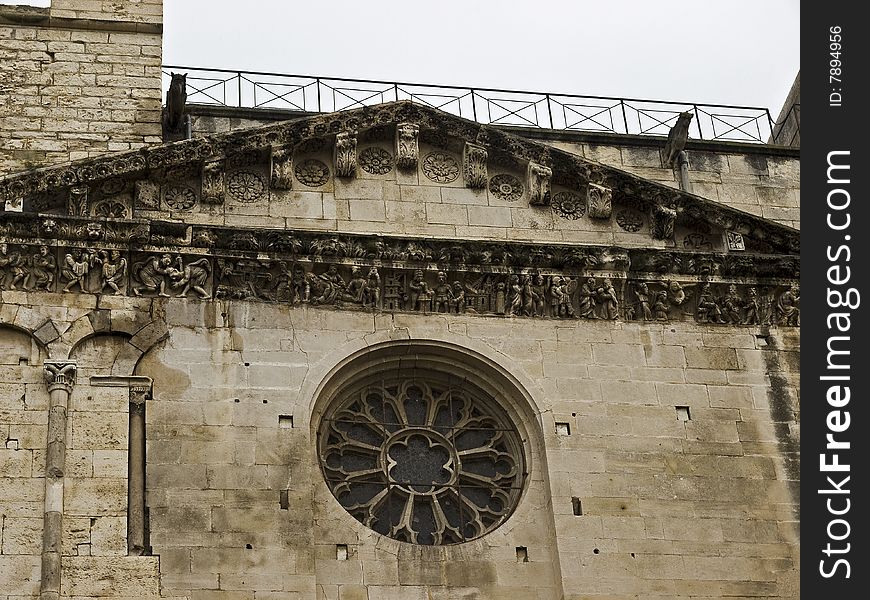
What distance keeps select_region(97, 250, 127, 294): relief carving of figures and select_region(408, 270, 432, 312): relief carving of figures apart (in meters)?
3.07

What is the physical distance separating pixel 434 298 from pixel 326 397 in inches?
66.6

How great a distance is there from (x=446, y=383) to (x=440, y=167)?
284 cm

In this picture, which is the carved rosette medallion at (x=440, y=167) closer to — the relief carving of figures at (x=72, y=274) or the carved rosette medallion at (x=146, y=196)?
the carved rosette medallion at (x=146, y=196)

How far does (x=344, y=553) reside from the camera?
18172 mm

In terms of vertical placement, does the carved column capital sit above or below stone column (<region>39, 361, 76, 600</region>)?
above

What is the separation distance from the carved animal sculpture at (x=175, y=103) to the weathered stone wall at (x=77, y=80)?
186 millimetres

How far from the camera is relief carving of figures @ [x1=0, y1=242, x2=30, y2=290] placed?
19078 millimetres

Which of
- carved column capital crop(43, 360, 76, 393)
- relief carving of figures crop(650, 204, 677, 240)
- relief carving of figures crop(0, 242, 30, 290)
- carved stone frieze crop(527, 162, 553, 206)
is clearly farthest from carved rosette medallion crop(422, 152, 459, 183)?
carved column capital crop(43, 360, 76, 393)

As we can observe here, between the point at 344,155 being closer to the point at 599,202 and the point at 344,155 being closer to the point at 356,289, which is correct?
the point at 356,289

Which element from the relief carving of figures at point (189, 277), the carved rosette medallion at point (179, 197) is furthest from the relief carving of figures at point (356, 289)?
the carved rosette medallion at point (179, 197)

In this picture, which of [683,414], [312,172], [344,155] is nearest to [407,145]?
[344,155]

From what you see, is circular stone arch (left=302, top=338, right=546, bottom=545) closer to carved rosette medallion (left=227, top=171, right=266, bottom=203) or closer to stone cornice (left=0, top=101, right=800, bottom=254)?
carved rosette medallion (left=227, top=171, right=266, bottom=203)
